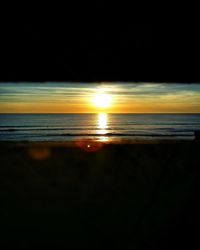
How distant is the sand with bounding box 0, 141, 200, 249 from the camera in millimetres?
1200

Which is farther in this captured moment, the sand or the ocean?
the ocean

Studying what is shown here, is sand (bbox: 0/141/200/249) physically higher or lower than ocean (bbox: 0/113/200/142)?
lower

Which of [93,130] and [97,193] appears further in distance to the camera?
[93,130]

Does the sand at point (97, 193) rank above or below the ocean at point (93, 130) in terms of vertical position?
below

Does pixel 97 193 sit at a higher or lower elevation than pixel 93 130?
lower

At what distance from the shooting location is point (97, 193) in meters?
1.24

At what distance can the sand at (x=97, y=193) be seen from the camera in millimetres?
1200

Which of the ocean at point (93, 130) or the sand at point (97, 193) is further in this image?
the ocean at point (93, 130)
